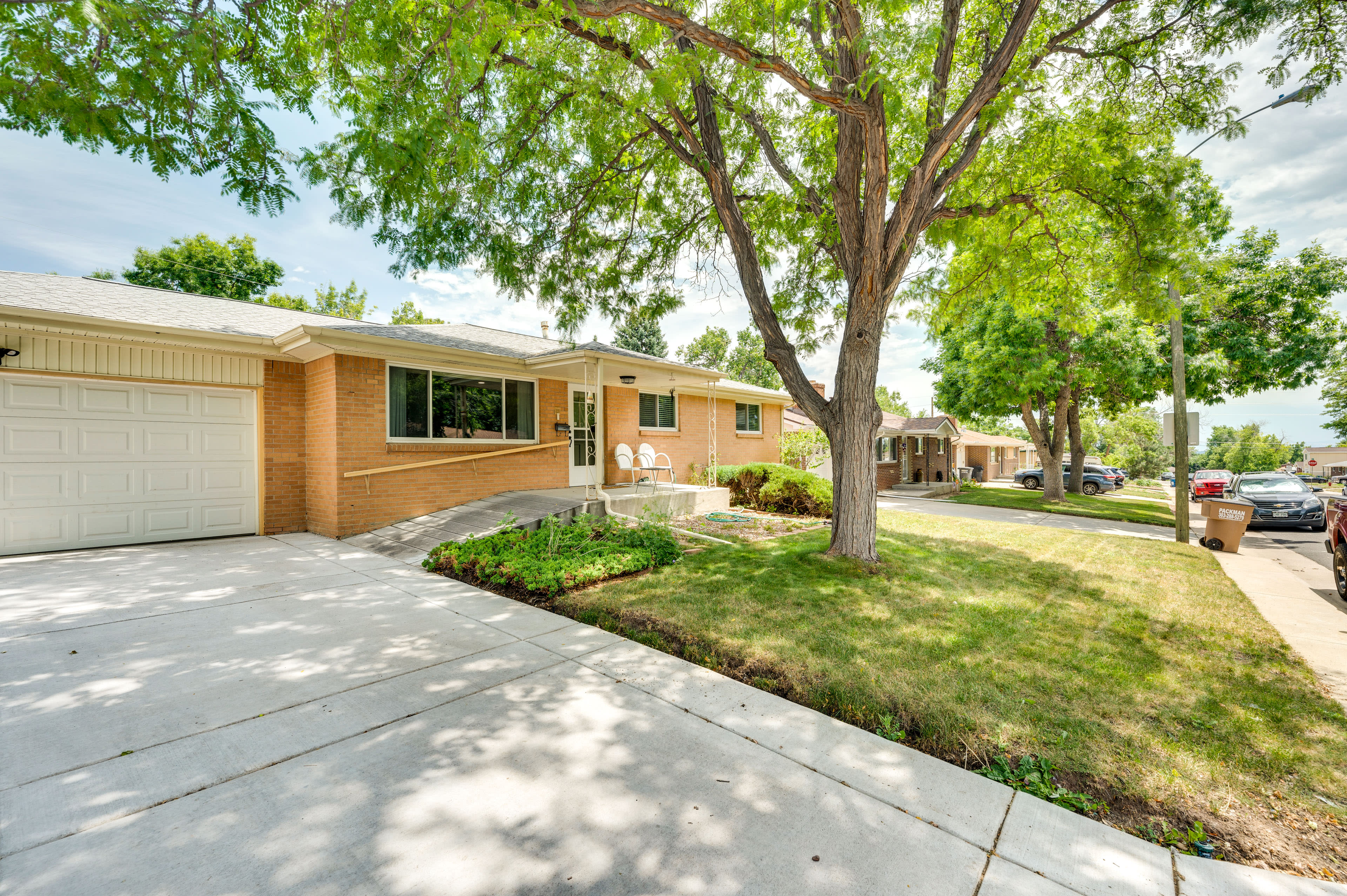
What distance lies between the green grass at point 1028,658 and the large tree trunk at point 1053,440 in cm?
1109

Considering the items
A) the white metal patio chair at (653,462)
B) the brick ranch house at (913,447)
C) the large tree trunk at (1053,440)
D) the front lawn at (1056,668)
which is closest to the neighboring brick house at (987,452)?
the brick ranch house at (913,447)

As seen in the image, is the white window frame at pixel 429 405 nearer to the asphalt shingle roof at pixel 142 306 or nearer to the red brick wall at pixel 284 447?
the asphalt shingle roof at pixel 142 306

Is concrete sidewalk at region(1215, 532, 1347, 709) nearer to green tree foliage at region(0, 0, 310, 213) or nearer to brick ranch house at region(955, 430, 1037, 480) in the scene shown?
green tree foliage at region(0, 0, 310, 213)

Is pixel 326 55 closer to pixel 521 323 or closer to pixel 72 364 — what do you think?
pixel 72 364

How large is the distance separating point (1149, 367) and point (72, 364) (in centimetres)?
2259

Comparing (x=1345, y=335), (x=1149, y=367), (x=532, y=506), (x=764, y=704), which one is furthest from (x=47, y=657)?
(x=1345, y=335)

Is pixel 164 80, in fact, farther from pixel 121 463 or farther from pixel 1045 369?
pixel 1045 369

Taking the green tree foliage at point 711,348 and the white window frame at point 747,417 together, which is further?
the green tree foliage at point 711,348

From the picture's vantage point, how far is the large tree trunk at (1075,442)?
17969 mm

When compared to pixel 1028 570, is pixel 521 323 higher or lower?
higher

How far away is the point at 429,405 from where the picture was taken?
9.45 meters

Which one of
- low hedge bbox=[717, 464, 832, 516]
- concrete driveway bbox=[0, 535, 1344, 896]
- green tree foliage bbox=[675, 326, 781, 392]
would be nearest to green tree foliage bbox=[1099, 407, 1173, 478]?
green tree foliage bbox=[675, 326, 781, 392]

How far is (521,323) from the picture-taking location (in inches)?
622

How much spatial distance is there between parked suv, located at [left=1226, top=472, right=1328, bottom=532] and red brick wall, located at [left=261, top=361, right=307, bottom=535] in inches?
775
